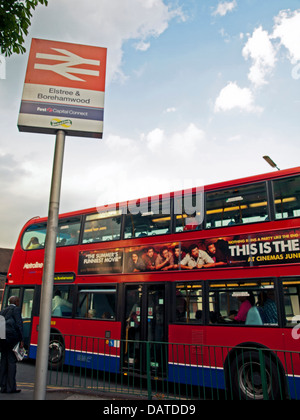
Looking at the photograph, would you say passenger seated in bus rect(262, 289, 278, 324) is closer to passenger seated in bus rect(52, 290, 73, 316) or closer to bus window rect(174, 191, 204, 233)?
bus window rect(174, 191, 204, 233)

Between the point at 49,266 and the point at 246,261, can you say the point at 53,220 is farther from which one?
the point at 246,261

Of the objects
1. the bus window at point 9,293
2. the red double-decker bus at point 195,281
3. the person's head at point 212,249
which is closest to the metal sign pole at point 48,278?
the red double-decker bus at point 195,281

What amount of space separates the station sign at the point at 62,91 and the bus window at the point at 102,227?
4.91 meters

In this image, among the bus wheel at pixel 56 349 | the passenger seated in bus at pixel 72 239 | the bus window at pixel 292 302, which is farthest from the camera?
the passenger seated in bus at pixel 72 239

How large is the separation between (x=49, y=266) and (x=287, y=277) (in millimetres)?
4580

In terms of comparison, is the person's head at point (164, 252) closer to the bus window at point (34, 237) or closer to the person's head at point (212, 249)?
the person's head at point (212, 249)

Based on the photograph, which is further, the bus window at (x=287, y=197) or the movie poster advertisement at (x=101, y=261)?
the movie poster advertisement at (x=101, y=261)

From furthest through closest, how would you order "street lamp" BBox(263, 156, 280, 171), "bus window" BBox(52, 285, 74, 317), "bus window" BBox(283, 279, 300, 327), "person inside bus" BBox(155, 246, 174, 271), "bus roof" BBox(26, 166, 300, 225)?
"street lamp" BBox(263, 156, 280, 171), "bus window" BBox(52, 285, 74, 317), "person inside bus" BBox(155, 246, 174, 271), "bus roof" BBox(26, 166, 300, 225), "bus window" BBox(283, 279, 300, 327)

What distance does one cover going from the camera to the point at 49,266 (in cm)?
382

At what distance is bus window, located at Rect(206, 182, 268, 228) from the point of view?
7.21m

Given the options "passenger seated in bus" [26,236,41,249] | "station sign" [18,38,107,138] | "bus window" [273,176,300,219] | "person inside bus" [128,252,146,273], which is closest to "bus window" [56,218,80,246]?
"passenger seated in bus" [26,236,41,249]

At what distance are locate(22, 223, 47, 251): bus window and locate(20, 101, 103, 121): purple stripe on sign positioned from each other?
287 inches

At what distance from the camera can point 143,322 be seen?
8211mm

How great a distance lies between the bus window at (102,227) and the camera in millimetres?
9289
